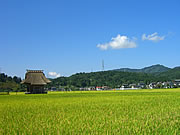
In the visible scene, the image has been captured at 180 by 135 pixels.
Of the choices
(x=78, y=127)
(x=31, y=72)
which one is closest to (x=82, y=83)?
(x=31, y=72)

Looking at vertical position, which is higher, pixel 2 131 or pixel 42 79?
pixel 42 79

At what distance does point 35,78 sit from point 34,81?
118 cm

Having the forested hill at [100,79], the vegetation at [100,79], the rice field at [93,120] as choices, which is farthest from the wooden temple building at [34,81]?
the forested hill at [100,79]

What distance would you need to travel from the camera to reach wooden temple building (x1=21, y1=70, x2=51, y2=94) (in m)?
50.6

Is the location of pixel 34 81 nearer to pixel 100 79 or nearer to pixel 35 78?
pixel 35 78

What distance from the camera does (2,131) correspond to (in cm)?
617

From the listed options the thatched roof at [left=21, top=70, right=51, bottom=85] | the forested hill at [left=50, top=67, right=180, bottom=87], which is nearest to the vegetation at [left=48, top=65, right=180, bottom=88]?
the forested hill at [left=50, top=67, right=180, bottom=87]

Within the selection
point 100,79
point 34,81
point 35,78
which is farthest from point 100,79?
point 34,81

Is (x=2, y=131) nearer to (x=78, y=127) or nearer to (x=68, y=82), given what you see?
(x=78, y=127)

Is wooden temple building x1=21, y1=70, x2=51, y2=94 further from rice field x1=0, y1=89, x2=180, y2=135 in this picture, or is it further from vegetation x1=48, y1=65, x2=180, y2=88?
vegetation x1=48, y1=65, x2=180, y2=88

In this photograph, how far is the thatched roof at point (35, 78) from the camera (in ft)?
166

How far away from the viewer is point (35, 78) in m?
51.7

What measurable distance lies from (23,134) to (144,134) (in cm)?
271

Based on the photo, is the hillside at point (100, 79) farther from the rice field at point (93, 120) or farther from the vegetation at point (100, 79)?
the rice field at point (93, 120)
